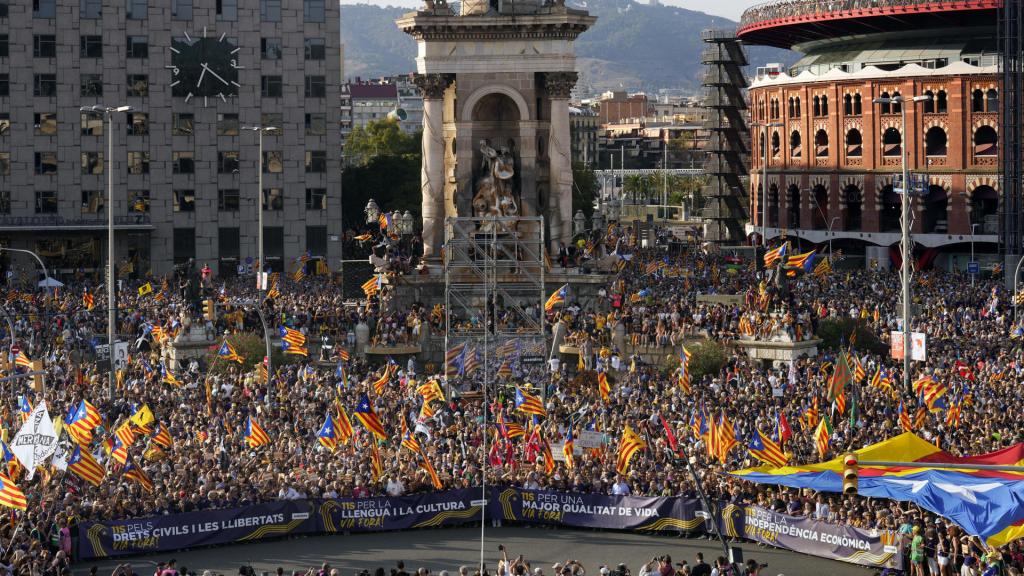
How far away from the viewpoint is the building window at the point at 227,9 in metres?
100

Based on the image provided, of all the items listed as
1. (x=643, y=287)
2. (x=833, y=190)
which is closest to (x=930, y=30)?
(x=833, y=190)

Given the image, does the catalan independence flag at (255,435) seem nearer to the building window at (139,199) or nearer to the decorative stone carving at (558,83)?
the decorative stone carving at (558,83)

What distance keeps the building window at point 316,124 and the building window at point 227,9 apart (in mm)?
7158

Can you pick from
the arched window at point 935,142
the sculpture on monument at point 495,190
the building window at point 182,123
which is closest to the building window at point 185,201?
the building window at point 182,123

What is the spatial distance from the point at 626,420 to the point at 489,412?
5.41 m

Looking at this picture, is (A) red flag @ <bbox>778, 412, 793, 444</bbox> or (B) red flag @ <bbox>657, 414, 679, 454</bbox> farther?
(A) red flag @ <bbox>778, 412, 793, 444</bbox>

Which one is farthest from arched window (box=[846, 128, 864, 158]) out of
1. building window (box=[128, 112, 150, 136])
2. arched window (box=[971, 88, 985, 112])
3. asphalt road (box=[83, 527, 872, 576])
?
asphalt road (box=[83, 527, 872, 576])

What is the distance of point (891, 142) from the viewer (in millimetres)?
111000

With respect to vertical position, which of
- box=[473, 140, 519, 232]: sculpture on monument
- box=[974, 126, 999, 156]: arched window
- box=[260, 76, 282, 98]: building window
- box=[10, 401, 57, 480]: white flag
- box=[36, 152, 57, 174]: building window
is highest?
box=[260, 76, 282, 98]: building window

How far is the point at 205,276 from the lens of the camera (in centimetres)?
8175

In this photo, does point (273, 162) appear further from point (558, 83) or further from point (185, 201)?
point (558, 83)

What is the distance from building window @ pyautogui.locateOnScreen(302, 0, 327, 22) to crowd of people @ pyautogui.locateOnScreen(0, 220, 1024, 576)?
26502mm

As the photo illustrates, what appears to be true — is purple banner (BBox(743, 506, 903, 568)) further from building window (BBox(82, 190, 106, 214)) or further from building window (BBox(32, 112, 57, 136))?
building window (BBox(32, 112, 57, 136))

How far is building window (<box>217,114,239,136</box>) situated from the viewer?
101250mm
